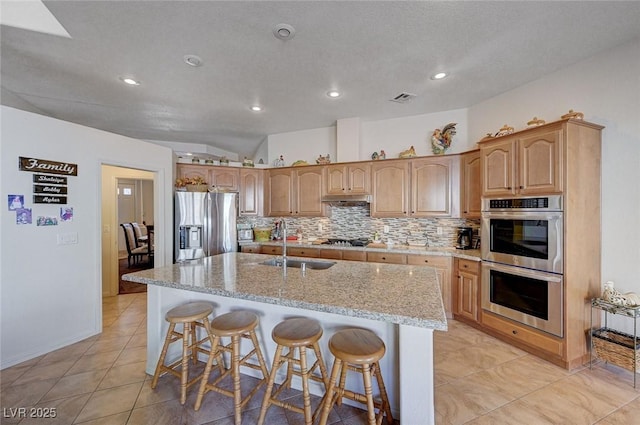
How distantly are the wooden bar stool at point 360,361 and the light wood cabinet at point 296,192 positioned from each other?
2874 millimetres

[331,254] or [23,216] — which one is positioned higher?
[23,216]

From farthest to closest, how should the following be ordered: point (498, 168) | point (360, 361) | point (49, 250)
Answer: point (498, 168), point (49, 250), point (360, 361)

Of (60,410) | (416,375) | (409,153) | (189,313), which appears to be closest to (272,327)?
(189,313)

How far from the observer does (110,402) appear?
6.15ft

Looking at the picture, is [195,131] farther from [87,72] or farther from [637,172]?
[637,172]

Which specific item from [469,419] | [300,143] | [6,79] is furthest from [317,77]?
[6,79]

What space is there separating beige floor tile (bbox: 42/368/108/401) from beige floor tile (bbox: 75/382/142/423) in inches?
5.7

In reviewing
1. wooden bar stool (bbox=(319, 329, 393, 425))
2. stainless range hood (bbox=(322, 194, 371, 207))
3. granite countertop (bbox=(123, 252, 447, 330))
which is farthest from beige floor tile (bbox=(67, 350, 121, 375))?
stainless range hood (bbox=(322, 194, 371, 207))

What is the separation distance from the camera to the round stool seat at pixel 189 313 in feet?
6.14

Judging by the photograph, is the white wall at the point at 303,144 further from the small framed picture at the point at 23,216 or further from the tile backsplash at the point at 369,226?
the small framed picture at the point at 23,216

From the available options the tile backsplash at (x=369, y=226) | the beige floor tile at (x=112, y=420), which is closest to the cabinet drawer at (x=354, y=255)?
the tile backsplash at (x=369, y=226)

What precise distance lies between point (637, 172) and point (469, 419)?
98.2 inches

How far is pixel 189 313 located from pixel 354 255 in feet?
7.78

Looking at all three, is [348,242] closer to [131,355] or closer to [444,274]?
[444,274]
